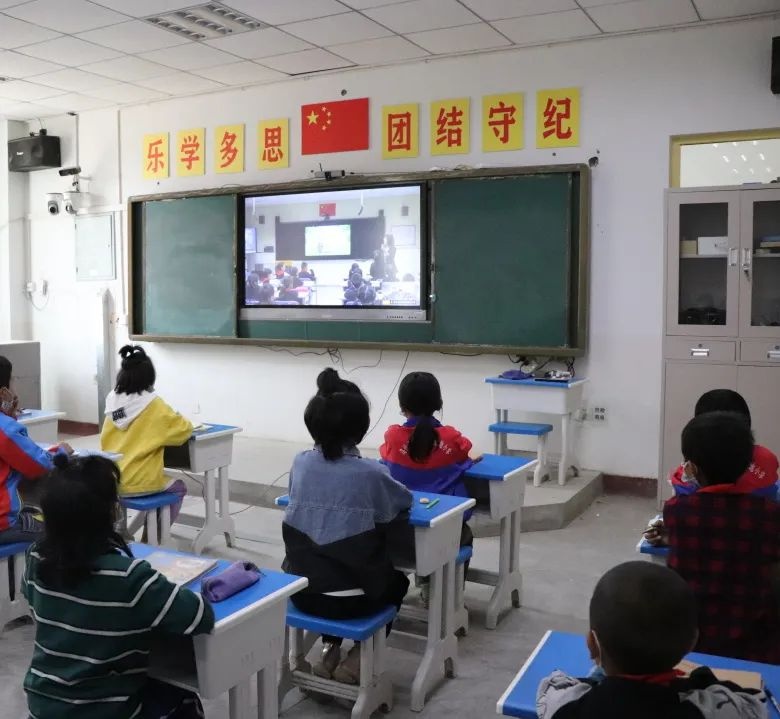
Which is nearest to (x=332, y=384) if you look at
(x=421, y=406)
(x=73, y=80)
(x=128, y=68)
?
(x=421, y=406)

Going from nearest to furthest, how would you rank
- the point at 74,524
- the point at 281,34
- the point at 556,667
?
1. the point at 556,667
2. the point at 74,524
3. the point at 281,34

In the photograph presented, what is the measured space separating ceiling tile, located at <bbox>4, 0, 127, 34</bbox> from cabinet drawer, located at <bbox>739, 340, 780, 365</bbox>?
13.6 feet

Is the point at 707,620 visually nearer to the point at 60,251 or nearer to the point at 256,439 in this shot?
the point at 256,439

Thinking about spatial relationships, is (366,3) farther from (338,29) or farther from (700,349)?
(700,349)

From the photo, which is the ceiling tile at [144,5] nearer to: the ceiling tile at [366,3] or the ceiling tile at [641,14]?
the ceiling tile at [366,3]

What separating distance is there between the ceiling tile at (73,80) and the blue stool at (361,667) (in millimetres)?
5081

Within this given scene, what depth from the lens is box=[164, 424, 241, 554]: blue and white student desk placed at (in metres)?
4.04

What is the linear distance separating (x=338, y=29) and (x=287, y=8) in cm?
49

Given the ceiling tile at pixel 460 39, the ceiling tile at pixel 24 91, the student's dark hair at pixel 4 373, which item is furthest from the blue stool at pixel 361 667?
the ceiling tile at pixel 24 91

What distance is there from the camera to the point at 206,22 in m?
5.04

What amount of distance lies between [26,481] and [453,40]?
3.78 meters

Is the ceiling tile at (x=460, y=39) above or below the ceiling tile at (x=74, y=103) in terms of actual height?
below

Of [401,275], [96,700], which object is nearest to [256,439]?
[401,275]

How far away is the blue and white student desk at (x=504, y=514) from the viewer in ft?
10.6
